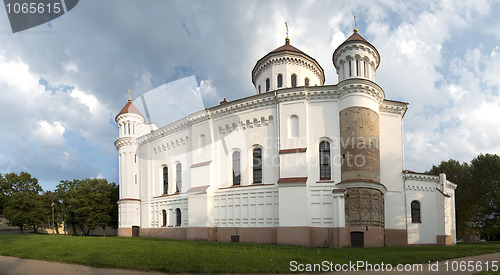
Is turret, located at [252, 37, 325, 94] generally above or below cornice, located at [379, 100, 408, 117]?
above

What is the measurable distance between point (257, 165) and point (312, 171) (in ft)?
16.3

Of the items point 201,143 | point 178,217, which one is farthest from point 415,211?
point 178,217

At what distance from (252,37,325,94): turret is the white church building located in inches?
5.5

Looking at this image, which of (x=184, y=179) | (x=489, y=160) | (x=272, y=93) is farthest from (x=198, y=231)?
(x=489, y=160)

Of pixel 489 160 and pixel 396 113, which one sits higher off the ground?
pixel 396 113

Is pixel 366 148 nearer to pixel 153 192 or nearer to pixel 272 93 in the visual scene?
pixel 272 93

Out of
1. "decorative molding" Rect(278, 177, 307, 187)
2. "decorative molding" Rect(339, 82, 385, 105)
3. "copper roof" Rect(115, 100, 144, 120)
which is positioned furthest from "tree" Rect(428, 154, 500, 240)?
"copper roof" Rect(115, 100, 144, 120)

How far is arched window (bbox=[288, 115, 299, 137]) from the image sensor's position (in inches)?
1062

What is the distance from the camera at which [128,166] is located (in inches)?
1617

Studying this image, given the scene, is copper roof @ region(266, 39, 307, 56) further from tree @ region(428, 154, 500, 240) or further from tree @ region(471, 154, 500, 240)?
tree @ region(471, 154, 500, 240)

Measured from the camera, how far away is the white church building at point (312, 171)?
24.5 metres

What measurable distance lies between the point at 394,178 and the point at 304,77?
44.5 ft

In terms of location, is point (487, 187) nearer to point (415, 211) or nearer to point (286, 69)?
point (415, 211)

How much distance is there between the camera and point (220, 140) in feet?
101
